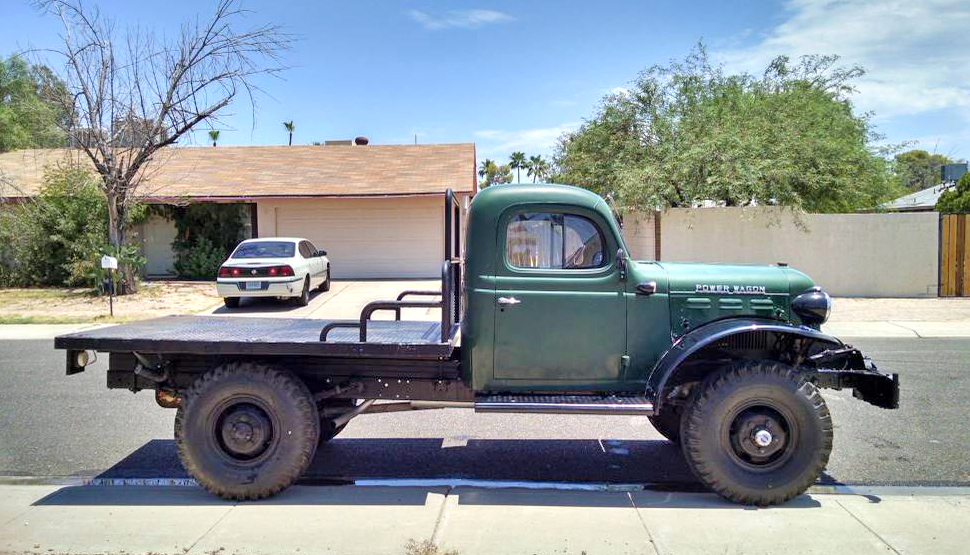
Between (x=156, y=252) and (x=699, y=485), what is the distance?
2199 cm

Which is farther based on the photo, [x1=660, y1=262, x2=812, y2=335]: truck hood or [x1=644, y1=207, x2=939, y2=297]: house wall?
[x1=644, y1=207, x2=939, y2=297]: house wall

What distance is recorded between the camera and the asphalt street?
5512 mm

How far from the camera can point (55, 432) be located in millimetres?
6602

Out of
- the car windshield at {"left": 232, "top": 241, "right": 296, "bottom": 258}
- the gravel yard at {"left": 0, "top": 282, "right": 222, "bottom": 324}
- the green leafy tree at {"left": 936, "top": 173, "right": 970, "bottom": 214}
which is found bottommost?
the gravel yard at {"left": 0, "top": 282, "right": 222, "bottom": 324}

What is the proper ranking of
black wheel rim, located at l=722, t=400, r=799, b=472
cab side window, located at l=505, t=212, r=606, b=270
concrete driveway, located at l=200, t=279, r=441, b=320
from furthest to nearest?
concrete driveway, located at l=200, t=279, r=441, b=320 < cab side window, located at l=505, t=212, r=606, b=270 < black wheel rim, located at l=722, t=400, r=799, b=472

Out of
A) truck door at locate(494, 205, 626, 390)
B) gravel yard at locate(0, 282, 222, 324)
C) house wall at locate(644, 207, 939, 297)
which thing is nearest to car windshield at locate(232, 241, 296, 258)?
gravel yard at locate(0, 282, 222, 324)

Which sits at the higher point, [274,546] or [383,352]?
[383,352]

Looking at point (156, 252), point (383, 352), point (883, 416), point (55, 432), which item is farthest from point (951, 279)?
point (156, 252)

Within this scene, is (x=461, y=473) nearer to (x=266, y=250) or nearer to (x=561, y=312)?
(x=561, y=312)

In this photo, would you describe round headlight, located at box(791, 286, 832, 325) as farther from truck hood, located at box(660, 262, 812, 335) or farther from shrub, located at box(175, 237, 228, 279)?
shrub, located at box(175, 237, 228, 279)

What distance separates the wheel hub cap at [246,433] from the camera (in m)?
4.85

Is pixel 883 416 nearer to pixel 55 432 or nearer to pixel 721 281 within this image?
pixel 721 281

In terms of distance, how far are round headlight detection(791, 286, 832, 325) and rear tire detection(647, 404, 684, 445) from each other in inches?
50.7

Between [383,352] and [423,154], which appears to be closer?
[383,352]
